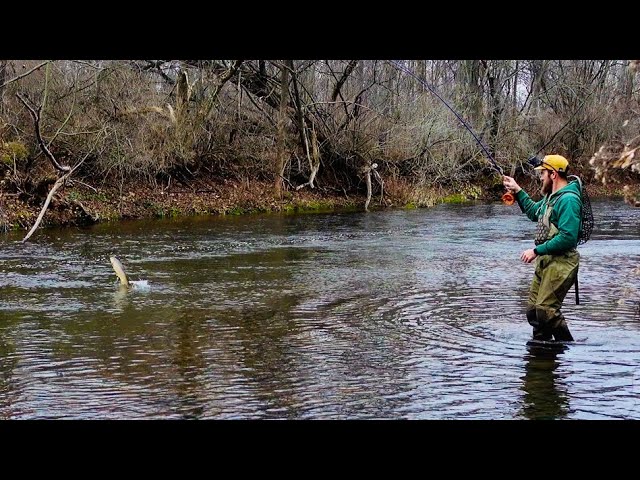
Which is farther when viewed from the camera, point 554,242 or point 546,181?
point 546,181

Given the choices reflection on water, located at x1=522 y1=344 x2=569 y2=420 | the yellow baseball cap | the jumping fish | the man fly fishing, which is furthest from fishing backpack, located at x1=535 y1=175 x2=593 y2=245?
the jumping fish

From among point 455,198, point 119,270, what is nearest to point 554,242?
point 119,270

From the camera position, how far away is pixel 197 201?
25.6m

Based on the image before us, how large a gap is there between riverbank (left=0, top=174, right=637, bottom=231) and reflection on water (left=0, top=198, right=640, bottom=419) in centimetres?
346

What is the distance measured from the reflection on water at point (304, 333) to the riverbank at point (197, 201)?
11.4 ft

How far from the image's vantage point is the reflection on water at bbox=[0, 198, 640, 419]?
6.38 m

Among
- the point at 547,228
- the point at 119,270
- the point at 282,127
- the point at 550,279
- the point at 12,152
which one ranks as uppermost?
the point at 282,127

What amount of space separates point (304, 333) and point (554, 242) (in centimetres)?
280

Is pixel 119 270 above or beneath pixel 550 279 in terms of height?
beneath

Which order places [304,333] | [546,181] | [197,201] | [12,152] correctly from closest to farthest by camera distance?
[546,181] → [304,333] → [12,152] → [197,201]

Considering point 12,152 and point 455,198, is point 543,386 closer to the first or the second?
point 12,152

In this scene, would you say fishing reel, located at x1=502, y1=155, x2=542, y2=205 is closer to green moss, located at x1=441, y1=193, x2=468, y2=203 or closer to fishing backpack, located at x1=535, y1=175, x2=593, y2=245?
fishing backpack, located at x1=535, y1=175, x2=593, y2=245
